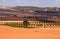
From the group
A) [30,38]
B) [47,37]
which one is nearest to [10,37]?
[30,38]

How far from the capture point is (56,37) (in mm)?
24219

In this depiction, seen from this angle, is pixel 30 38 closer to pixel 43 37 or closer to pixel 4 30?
pixel 43 37

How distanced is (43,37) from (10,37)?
360 centimetres

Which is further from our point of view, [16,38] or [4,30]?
[4,30]

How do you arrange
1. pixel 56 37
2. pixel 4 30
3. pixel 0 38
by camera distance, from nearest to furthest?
1. pixel 0 38
2. pixel 56 37
3. pixel 4 30

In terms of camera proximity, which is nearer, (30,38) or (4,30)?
(30,38)

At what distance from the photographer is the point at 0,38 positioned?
22.6 meters

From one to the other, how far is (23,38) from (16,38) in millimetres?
741

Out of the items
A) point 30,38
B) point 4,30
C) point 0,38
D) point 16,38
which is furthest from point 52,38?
point 4,30

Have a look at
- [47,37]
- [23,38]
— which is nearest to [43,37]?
[47,37]

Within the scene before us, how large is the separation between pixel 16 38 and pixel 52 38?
12.6 ft

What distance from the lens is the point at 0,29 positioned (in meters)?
28.2

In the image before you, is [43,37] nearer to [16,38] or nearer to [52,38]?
[52,38]

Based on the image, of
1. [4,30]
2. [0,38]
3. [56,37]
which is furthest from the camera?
[4,30]
